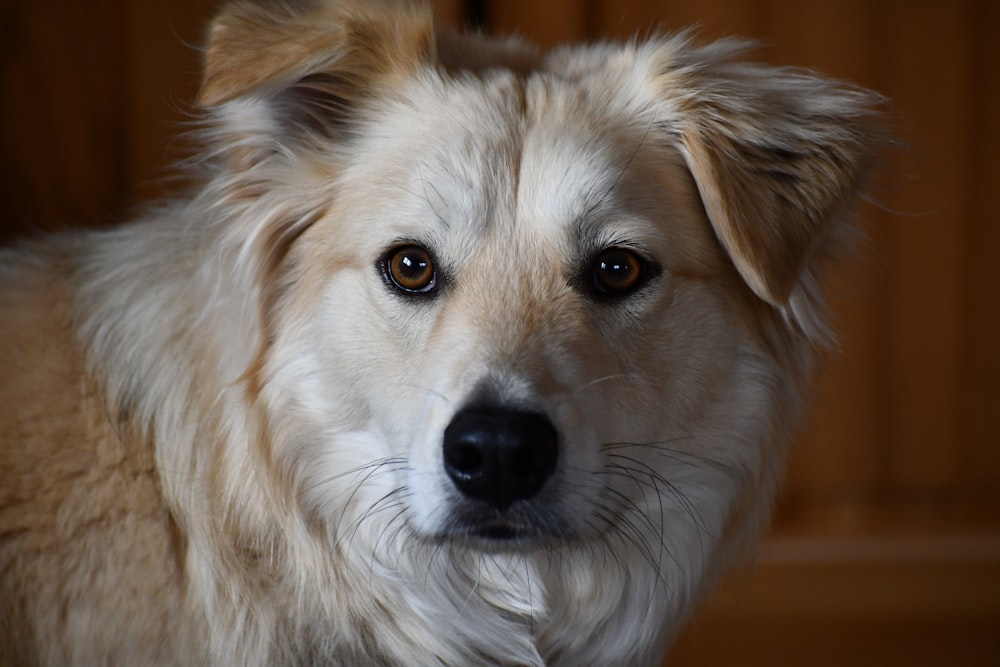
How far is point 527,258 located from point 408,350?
19cm

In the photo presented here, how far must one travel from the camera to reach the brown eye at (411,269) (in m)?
1.36

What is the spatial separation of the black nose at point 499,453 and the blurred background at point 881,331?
1218 mm

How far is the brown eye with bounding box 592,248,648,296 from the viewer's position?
1361 mm

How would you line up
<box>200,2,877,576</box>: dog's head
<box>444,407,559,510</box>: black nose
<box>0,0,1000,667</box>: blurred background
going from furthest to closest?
<box>0,0,1000,667</box>: blurred background
<box>200,2,877,576</box>: dog's head
<box>444,407,559,510</box>: black nose

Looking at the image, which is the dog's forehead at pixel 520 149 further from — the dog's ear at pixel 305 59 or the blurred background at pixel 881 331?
the blurred background at pixel 881 331

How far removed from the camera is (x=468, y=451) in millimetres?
1187

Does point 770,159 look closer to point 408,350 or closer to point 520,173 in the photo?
point 520,173

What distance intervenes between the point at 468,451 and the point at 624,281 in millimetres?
341

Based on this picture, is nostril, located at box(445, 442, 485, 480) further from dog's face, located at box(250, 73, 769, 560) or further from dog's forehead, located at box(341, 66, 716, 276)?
dog's forehead, located at box(341, 66, 716, 276)

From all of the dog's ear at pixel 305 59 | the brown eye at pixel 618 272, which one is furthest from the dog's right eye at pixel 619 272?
the dog's ear at pixel 305 59

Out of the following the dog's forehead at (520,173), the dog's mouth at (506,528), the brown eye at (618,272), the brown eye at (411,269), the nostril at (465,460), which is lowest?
the dog's mouth at (506,528)

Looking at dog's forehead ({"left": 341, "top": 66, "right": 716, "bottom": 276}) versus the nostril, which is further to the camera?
dog's forehead ({"left": 341, "top": 66, "right": 716, "bottom": 276})

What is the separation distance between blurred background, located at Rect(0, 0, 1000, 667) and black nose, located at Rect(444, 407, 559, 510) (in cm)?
122

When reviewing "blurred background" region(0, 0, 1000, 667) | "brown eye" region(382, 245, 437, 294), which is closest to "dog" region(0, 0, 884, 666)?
"brown eye" region(382, 245, 437, 294)
